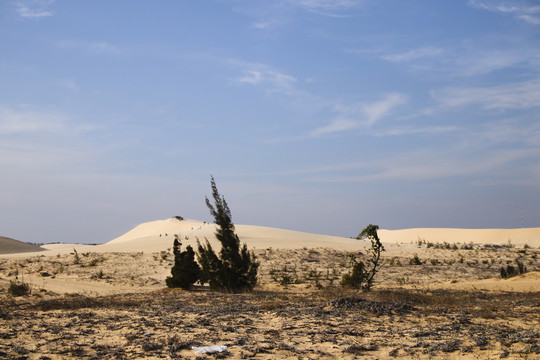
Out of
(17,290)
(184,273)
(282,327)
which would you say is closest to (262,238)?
(184,273)

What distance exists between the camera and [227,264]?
18594mm

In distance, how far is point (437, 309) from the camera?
424 inches

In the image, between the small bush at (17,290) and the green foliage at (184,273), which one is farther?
the green foliage at (184,273)

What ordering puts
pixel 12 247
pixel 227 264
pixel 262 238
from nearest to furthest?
pixel 227 264 < pixel 12 247 < pixel 262 238

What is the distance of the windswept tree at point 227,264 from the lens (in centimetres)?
1830

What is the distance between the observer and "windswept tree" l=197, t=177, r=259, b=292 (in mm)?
18297

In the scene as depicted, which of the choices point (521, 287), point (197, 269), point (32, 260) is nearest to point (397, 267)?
point (521, 287)

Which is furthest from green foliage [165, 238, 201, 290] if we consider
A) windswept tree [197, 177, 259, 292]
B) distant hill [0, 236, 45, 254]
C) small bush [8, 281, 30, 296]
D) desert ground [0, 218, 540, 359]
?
distant hill [0, 236, 45, 254]

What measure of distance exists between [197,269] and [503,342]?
14.3 m

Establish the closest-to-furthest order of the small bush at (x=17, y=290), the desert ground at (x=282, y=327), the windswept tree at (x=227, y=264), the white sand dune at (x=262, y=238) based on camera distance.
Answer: the desert ground at (x=282, y=327) < the small bush at (x=17, y=290) < the windswept tree at (x=227, y=264) < the white sand dune at (x=262, y=238)

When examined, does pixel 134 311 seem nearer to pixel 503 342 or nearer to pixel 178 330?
pixel 178 330

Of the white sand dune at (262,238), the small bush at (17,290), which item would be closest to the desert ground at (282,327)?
the small bush at (17,290)

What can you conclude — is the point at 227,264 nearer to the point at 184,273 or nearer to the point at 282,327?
→ the point at 184,273

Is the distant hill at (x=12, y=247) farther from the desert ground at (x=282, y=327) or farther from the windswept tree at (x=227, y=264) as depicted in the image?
the windswept tree at (x=227, y=264)
